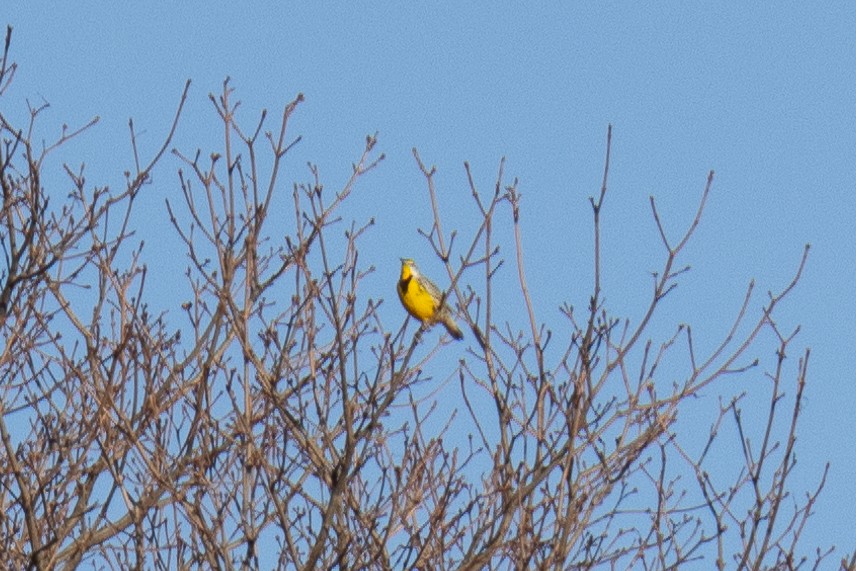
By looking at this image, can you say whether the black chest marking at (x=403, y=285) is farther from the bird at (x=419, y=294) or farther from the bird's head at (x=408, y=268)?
the bird's head at (x=408, y=268)

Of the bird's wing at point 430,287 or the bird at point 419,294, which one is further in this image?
the bird's wing at point 430,287

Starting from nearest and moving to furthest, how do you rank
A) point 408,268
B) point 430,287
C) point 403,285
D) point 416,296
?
1. point 403,285
2. point 416,296
3. point 430,287
4. point 408,268

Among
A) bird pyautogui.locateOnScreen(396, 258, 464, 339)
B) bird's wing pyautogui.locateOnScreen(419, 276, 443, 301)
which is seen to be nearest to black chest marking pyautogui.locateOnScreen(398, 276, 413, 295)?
bird pyautogui.locateOnScreen(396, 258, 464, 339)

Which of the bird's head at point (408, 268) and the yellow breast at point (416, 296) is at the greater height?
the bird's head at point (408, 268)

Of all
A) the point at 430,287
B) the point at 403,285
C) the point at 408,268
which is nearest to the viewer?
the point at 403,285

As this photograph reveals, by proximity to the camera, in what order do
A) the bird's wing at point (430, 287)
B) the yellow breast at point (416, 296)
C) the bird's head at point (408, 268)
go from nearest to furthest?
the yellow breast at point (416, 296), the bird's wing at point (430, 287), the bird's head at point (408, 268)

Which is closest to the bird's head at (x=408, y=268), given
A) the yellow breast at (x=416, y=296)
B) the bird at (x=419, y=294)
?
the bird at (x=419, y=294)

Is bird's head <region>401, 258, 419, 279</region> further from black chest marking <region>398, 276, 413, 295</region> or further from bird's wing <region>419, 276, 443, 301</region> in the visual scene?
black chest marking <region>398, 276, 413, 295</region>

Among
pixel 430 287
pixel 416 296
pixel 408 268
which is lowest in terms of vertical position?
pixel 416 296

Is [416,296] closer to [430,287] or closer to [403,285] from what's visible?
[403,285]

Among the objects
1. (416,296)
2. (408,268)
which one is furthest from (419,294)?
(408,268)

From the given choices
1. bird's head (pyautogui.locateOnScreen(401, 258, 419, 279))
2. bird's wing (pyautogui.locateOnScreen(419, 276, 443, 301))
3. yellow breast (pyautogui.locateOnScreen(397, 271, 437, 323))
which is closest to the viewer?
yellow breast (pyautogui.locateOnScreen(397, 271, 437, 323))

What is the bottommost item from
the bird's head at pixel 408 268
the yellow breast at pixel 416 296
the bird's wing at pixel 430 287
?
the yellow breast at pixel 416 296

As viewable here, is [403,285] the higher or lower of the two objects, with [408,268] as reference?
lower
